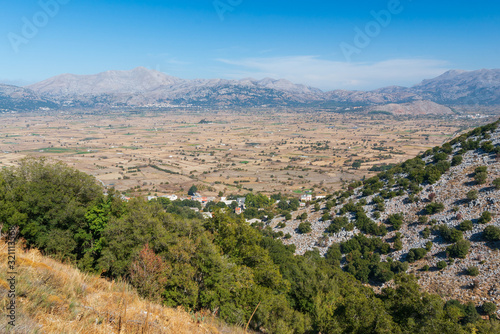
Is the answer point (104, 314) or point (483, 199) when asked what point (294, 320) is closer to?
point (104, 314)

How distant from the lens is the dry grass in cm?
478

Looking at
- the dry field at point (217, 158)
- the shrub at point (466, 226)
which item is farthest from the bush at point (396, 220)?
the dry field at point (217, 158)

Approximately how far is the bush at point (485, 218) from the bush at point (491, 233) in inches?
68.2

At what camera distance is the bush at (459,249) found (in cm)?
2574

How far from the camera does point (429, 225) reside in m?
31.3

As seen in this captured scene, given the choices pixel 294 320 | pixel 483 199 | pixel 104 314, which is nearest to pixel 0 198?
pixel 104 314

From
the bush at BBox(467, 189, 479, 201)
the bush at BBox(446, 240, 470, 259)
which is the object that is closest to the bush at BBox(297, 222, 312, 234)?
the bush at BBox(446, 240, 470, 259)

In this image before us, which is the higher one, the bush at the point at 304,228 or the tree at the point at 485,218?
the tree at the point at 485,218

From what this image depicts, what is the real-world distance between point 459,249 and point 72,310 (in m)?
30.8

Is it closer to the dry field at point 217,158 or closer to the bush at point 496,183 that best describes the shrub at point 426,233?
the bush at point 496,183

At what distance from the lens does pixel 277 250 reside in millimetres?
27656

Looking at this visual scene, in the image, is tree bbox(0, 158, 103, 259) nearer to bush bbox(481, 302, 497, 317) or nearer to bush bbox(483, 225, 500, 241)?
bush bbox(481, 302, 497, 317)

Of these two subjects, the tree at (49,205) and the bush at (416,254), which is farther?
the bush at (416,254)

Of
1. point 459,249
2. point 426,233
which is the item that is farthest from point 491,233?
point 426,233
